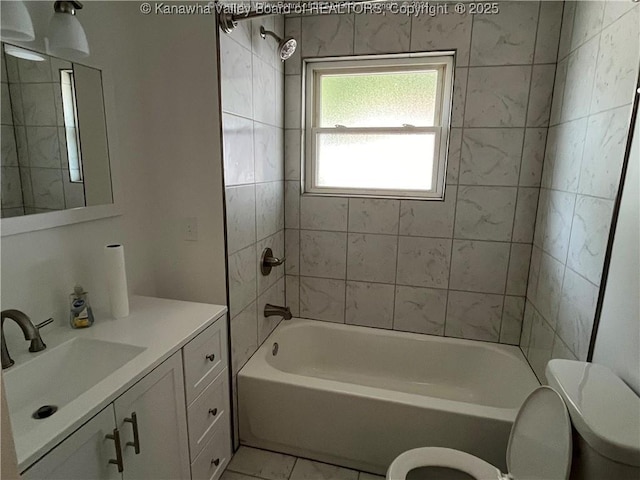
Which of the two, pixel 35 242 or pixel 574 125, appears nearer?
pixel 35 242

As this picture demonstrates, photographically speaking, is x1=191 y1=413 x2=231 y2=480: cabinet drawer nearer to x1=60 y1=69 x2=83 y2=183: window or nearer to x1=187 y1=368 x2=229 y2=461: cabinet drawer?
x1=187 y1=368 x2=229 y2=461: cabinet drawer

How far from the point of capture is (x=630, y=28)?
127 centimetres

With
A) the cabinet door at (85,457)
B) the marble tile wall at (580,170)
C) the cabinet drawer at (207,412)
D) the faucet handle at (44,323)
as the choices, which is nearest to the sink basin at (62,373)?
the faucet handle at (44,323)

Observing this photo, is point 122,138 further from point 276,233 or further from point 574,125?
point 574,125

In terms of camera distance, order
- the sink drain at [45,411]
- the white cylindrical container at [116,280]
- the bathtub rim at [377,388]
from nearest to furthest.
Result: the sink drain at [45,411] < the white cylindrical container at [116,280] < the bathtub rim at [377,388]

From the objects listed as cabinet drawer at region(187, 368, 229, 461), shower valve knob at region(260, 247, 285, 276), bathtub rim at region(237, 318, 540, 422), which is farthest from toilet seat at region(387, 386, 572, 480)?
shower valve knob at region(260, 247, 285, 276)

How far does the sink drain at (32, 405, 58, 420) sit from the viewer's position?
1057mm

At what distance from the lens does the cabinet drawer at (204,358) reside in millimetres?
1385

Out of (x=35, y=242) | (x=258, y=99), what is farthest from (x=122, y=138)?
(x=258, y=99)

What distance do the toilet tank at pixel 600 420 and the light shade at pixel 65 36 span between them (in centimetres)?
198

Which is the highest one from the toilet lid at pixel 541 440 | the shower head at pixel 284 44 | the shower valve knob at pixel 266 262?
the shower head at pixel 284 44

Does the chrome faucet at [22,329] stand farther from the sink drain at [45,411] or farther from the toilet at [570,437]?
the toilet at [570,437]

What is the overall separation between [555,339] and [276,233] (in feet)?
5.16

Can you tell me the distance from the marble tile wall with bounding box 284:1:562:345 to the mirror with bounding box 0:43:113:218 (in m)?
1.12
